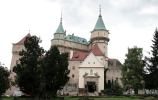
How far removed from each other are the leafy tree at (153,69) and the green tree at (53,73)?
14888 millimetres

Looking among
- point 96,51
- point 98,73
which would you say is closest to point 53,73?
point 98,73

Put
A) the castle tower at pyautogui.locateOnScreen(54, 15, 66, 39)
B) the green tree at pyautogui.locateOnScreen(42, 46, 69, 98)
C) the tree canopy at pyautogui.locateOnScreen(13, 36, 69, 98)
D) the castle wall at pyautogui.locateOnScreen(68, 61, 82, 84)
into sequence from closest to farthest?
the tree canopy at pyautogui.locateOnScreen(13, 36, 69, 98), the green tree at pyautogui.locateOnScreen(42, 46, 69, 98), the castle wall at pyautogui.locateOnScreen(68, 61, 82, 84), the castle tower at pyautogui.locateOnScreen(54, 15, 66, 39)

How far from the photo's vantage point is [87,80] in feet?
305

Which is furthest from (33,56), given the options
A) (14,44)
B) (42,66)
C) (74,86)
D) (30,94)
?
(14,44)

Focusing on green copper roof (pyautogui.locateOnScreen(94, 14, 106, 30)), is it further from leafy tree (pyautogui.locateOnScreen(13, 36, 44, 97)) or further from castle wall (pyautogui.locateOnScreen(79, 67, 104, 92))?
leafy tree (pyautogui.locateOnScreen(13, 36, 44, 97))

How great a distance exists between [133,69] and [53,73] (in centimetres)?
2428

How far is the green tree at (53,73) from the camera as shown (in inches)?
2511

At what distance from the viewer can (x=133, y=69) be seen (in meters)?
82.0

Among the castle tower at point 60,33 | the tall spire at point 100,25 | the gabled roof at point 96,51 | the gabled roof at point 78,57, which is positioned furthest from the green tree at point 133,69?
the castle tower at point 60,33

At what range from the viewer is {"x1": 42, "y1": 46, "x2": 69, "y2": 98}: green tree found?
6378cm

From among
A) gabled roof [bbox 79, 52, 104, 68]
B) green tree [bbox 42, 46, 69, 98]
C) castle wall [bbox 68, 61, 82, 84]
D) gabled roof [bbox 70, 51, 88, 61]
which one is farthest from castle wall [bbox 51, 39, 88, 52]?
green tree [bbox 42, 46, 69, 98]

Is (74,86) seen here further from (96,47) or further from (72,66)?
(96,47)

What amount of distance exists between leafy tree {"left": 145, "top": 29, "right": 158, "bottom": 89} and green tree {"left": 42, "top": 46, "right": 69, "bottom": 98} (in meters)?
14.9

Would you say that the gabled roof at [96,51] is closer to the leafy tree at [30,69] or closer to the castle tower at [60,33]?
the castle tower at [60,33]
